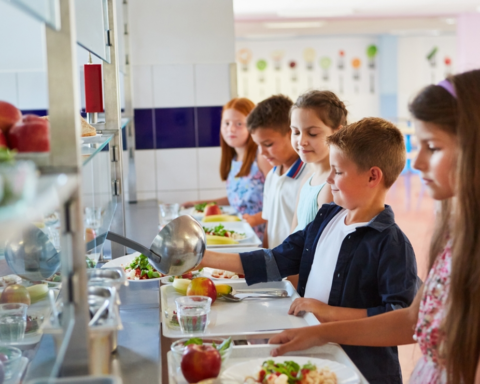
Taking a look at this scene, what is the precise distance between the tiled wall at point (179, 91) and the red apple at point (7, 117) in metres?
2.53

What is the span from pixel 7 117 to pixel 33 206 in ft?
0.95

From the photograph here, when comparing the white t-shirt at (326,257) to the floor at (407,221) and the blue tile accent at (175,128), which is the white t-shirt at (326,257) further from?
the blue tile accent at (175,128)

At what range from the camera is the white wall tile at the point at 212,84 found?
327 cm

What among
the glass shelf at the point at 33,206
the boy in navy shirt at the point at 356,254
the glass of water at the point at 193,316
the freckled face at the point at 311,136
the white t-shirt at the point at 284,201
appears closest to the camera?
the glass shelf at the point at 33,206

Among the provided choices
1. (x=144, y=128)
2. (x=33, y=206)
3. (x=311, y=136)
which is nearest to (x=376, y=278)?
(x=311, y=136)

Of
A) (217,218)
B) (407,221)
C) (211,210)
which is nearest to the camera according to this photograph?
(217,218)

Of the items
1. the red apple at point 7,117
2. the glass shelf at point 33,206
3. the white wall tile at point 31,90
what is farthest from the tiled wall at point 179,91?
the glass shelf at point 33,206

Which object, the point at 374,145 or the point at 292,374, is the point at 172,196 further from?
the point at 292,374

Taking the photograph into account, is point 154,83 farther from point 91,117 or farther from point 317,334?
point 317,334

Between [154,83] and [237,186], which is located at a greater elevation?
[154,83]

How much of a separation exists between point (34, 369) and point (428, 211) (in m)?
6.15

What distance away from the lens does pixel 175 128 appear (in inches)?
131

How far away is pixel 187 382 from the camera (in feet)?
3.23

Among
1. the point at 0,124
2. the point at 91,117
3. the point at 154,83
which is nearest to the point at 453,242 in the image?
the point at 0,124
